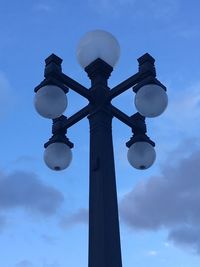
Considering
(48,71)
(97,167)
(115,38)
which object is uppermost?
(115,38)

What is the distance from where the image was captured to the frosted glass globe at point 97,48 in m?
5.11

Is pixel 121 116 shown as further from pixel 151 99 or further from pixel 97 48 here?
pixel 97 48

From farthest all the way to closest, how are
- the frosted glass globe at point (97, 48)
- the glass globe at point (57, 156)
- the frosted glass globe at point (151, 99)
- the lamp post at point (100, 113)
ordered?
the glass globe at point (57, 156)
the frosted glass globe at point (97, 48)
the frosted glass globe at point (151, 99)
the lamp post at point (100, 113)

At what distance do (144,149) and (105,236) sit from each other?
1.53 metres

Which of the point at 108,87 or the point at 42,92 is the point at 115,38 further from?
the point at 42,92

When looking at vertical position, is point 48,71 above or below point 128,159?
above

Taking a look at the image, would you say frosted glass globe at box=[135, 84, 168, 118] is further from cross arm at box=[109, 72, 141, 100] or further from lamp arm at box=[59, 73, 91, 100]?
lamp arm at box=[59, 73, 91, 100]

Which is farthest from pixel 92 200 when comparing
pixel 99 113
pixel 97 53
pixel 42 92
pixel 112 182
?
pixel 97 53

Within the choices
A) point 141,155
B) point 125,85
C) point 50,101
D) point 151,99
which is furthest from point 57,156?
point 151,99

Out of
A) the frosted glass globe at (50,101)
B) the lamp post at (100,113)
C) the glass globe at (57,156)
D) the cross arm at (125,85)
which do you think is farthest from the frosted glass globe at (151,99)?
the glass globe at (57,156)

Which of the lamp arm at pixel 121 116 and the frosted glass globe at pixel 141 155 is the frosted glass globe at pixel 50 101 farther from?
the frosted glass globe at pixel 141 155

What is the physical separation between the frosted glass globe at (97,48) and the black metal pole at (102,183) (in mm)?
78

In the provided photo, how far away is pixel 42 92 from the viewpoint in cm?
499

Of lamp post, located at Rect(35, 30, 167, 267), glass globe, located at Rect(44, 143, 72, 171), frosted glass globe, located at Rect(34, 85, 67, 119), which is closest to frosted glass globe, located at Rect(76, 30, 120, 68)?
lamp post, located at Rect(35, 30, 167, 267)
